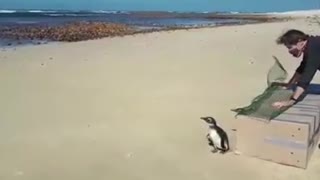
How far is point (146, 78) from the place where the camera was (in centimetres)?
798

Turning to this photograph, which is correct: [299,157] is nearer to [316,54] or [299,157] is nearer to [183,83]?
[316,54]

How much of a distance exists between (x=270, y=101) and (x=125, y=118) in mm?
1760

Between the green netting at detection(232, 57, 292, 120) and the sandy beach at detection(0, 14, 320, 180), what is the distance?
411mm

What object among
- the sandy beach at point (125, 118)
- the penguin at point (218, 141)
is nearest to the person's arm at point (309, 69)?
the sandy beach at point (125, 118)

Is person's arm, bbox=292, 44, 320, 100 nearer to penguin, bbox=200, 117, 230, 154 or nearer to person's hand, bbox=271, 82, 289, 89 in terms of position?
person's hand, bbox=271, 82, 289, 89

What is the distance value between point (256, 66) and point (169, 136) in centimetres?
522

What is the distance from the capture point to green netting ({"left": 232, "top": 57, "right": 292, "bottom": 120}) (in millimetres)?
4086

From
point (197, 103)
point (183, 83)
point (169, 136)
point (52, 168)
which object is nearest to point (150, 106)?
point (197, 103)

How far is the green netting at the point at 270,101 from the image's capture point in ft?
13.4

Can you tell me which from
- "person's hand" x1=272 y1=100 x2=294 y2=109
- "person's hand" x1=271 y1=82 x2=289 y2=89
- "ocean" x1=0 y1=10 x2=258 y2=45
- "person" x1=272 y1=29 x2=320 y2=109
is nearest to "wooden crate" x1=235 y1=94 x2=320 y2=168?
"person's hand" x1=272 y1=100 x2=294 y2=109

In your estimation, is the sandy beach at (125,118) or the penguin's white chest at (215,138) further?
the penguin's white chest at (215,138)

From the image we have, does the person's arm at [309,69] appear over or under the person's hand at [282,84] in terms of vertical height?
over

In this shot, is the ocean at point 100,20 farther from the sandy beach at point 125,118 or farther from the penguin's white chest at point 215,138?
the penguin's white chest at point 215,138

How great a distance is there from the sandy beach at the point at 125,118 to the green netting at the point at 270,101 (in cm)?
41
